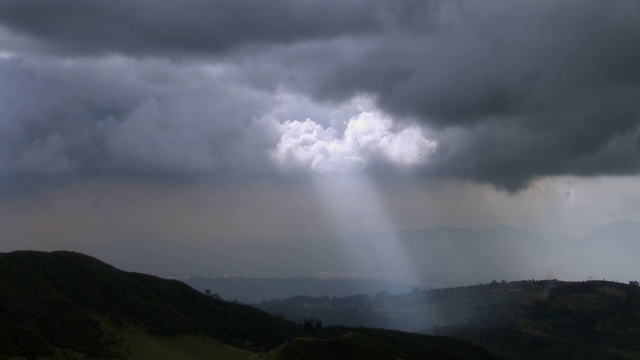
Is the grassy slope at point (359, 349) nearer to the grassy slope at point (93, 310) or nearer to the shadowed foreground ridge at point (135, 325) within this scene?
the shadowed foreground ridge at point (135, 325)

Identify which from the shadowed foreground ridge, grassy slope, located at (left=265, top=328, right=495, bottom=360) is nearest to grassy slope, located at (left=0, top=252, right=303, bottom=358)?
the shadowed foreground ridge

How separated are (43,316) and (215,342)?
2658cm

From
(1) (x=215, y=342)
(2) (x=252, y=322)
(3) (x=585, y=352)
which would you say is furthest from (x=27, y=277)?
(3) (x=585, y=352)

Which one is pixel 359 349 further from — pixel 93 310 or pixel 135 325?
pixel 93 310

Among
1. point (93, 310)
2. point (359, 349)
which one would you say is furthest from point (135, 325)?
point (359, 349)

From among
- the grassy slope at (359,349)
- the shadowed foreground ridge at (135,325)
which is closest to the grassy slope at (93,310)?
the shadowed foreground ridge at (135,325)

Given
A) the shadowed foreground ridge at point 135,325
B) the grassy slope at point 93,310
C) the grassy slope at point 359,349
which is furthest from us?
the grassy slope at point 93,310

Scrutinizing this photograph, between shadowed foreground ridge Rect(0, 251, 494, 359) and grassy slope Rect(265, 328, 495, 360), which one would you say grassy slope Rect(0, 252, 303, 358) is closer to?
shadowed foreground ridge Rect(0, 251, 494, 359)

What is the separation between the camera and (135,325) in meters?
107

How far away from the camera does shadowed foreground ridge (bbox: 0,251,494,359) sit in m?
92.6

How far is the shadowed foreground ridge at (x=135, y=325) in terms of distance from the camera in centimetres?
9262

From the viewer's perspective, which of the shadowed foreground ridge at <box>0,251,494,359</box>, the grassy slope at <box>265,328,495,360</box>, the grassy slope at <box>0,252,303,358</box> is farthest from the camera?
the grassy slope at <box>0,252,303,358</box>

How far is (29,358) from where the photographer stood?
83.9 meters

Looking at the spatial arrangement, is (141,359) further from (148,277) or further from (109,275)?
(148,277)
